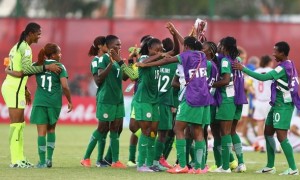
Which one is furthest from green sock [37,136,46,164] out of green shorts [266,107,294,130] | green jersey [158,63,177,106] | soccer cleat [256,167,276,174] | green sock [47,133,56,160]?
green shorts [266,107,294,130]

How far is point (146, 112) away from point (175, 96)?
1.03 m

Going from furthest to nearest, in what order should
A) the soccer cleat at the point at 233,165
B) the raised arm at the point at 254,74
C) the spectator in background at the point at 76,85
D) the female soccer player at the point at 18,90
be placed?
the spectator in background at the point at 76,85, the soccer cleat at the point at 233,165, the female soccer player at the point at 18,90, the raised arm at the point at 254,74

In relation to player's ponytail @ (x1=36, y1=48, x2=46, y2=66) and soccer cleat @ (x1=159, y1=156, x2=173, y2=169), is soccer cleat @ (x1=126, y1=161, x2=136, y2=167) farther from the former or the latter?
player's ponytail @ (x1=36, y1=48, x2=46, y2=66)

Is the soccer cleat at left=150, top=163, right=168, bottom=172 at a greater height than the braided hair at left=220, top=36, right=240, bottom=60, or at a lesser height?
lesser

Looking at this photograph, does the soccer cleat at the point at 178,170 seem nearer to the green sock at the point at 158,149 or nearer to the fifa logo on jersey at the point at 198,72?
the green sock at the point at 158,149

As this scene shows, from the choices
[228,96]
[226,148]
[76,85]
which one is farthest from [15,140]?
[76,85]

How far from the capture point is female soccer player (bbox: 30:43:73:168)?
15.7m

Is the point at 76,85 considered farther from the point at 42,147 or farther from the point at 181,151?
the point at 181,151

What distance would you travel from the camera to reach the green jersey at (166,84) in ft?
51.9

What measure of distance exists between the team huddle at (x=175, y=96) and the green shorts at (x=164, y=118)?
2cm

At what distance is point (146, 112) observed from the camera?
15.4 m

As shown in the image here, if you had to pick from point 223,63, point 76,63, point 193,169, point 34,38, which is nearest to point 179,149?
point 193,169

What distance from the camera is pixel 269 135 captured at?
618 inches

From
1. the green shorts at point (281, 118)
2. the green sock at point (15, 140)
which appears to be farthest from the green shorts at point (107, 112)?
the green shorts at point (281, 118)
